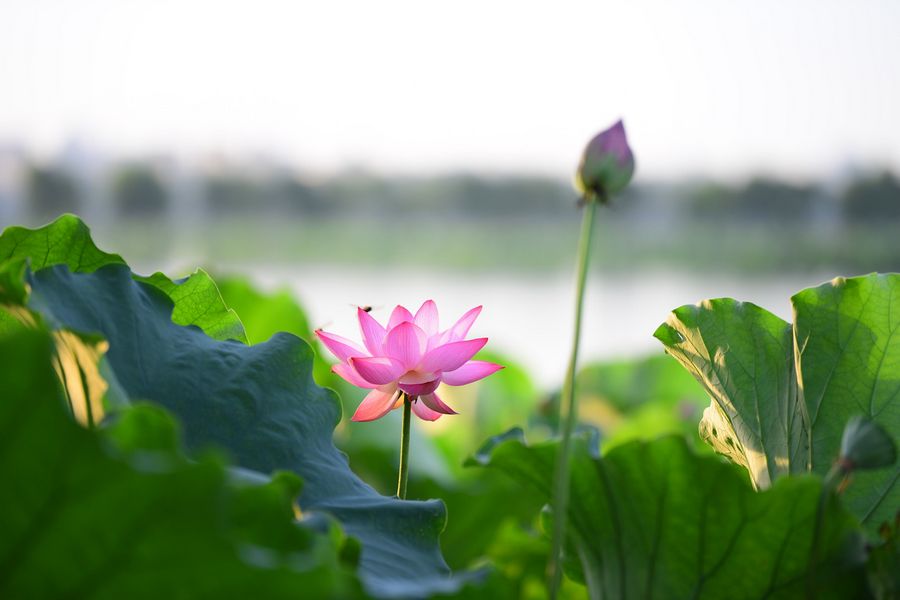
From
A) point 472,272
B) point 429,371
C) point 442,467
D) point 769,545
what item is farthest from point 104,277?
point 472,272

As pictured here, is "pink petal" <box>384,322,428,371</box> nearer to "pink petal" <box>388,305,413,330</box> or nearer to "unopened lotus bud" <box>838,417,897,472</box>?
"pink petal" <box>388,305,413,330</box>

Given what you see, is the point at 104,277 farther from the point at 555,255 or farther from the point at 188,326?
the point at 555,255

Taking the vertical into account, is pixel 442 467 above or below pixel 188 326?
below

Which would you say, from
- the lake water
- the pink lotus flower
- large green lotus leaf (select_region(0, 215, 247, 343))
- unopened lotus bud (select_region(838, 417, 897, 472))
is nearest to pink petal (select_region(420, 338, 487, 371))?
the pink lotus flower

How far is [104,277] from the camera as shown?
0.52 metres

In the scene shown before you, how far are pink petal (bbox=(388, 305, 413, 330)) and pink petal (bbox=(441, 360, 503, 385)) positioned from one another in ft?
0.15

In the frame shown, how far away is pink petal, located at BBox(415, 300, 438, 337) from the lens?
0.61 metres

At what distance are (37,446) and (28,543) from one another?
38mm

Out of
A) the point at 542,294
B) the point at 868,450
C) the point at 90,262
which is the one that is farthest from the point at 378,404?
the point at 542,294

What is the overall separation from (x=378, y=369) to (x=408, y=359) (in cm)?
2

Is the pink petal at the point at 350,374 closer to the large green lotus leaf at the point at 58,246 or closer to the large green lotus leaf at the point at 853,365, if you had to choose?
the large green lotus leaf at the point at 58,246

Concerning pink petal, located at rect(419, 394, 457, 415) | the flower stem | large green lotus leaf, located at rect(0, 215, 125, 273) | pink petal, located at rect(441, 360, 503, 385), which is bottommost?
the flower stem

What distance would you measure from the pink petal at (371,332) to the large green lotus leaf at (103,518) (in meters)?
0.27

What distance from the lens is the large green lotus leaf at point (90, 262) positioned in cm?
55
